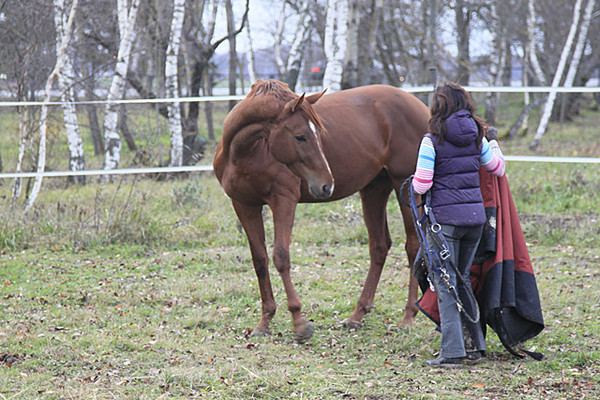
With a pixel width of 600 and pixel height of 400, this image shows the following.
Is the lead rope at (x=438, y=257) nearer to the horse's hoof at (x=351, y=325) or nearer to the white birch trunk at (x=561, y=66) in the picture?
the horse's hoof at (x=351, y=325)

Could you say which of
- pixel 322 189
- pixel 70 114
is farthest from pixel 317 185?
pixel 70 114

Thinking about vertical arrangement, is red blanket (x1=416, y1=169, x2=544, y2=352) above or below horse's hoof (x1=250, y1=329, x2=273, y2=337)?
above

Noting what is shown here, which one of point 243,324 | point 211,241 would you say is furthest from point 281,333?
point 211,241

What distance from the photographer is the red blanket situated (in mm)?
3979

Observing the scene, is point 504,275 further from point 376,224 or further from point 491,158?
point 376,224

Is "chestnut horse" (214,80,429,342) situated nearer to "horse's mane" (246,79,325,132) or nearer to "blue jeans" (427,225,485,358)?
"horse's mane" (246,79,325,132)

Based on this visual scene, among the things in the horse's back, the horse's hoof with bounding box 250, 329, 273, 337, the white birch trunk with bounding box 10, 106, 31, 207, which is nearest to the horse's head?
the horse's back

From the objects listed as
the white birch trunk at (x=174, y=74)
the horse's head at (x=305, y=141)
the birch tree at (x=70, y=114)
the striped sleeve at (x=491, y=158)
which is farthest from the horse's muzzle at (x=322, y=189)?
the birch tree at (x=70, y=114)

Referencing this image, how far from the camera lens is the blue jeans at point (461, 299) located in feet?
12.6

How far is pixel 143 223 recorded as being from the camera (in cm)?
760

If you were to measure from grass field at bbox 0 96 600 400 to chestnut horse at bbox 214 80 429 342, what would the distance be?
0.48 meters

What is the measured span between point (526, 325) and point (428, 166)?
1.32m

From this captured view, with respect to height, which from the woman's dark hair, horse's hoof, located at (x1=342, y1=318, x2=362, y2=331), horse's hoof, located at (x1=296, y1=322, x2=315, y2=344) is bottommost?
horse's hoof, located at (x1=342, y1=318, x2=362, y2=331)

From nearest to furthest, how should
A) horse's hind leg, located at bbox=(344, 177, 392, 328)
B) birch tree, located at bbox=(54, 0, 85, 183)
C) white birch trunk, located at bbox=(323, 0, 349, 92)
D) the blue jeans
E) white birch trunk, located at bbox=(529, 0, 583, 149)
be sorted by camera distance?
the blue jeans, horse's hind leg, located at bbox=(344, 177, 392, 328), white birch trunk, located at bbox=(323, 0, 349, 92), birch tree, located at bbox=(54, 0, 85, 183), white birch trunk, located at bbox=(529, 0, 583, 149)
